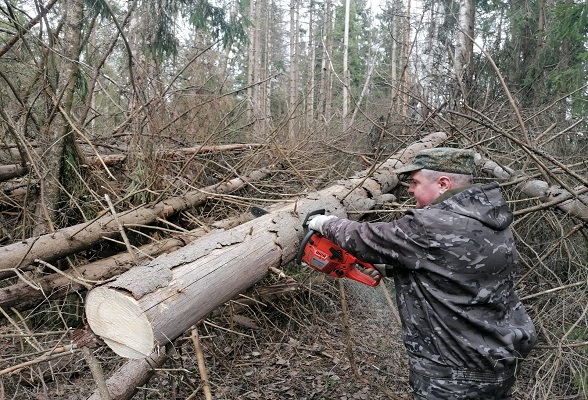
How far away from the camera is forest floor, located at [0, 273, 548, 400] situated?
344cm

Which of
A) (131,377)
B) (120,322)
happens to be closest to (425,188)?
(120,322)

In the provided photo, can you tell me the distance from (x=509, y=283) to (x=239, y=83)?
22.8 m

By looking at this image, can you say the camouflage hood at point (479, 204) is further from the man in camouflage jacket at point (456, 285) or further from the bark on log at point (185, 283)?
the bark on log at point (185, 283)

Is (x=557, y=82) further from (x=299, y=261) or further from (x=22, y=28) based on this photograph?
(x=22, y=28)

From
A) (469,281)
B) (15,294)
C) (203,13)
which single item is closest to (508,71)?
(203,13)

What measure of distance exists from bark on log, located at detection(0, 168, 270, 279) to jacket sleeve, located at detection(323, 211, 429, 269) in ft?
5.78

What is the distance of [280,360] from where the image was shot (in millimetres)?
4199

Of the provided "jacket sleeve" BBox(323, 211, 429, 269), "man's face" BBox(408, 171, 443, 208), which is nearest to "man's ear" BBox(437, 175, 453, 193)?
"man's face" BBox(408, 171, 443, 208)

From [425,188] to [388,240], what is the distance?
0.49 m

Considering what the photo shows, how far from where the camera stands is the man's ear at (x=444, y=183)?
234cm

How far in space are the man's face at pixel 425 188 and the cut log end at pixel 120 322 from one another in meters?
1.59

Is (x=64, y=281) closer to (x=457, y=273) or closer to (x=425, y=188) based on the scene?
(x=425, y=188)

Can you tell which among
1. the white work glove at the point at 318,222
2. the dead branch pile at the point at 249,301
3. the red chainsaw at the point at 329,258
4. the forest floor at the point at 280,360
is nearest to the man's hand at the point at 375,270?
the red chainsaw at the point at 329,258

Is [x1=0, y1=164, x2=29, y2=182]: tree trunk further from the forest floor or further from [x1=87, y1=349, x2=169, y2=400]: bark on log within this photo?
[x1=87, y1=349, x2=169, y2=400]: bark on log
